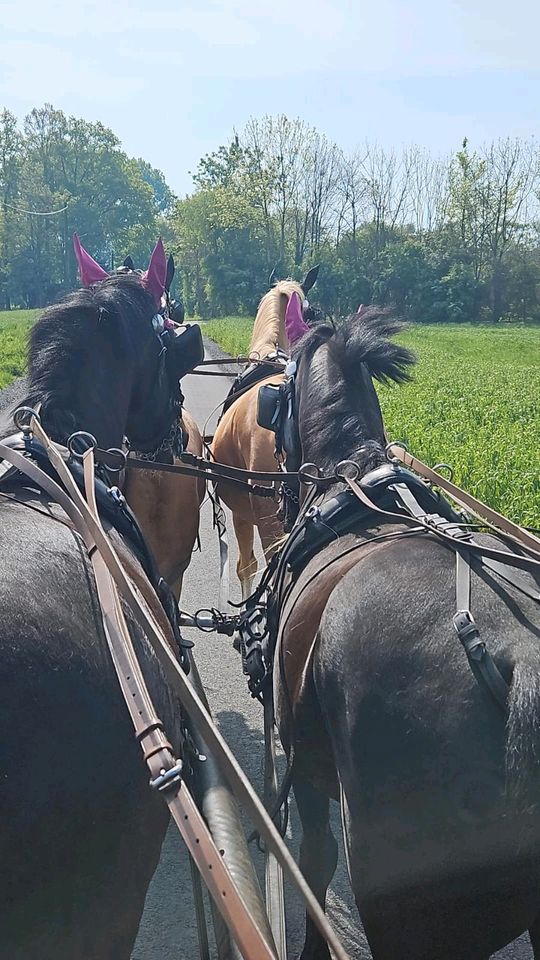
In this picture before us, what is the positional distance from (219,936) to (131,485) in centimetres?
300

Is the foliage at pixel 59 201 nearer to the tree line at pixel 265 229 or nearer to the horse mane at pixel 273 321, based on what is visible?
the tree line at pixel 265 229

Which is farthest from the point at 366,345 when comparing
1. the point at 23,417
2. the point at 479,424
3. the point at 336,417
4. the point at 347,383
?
the point at 479,424

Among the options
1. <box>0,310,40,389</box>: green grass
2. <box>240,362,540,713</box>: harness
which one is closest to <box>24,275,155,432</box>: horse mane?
<box>240,362,540,713</box>: harness

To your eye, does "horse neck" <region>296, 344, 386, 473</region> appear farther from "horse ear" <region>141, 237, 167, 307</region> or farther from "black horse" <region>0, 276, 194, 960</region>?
"black horse" <region>0, 276, 194, 960</region>

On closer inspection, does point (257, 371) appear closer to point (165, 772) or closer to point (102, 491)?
point (102, 491)

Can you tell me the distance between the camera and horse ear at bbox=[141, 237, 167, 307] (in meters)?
4.00

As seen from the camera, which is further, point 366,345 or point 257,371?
point 257,371

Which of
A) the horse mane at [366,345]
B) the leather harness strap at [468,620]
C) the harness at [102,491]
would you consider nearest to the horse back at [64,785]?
the harness at [102,491]

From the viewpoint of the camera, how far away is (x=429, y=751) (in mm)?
2021

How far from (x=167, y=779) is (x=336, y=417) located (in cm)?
201

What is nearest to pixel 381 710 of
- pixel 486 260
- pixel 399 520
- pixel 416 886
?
pixel 416 886

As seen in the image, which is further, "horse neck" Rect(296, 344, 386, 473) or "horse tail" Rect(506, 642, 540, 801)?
"horse neck" Rect(296, 344, 386, 473)

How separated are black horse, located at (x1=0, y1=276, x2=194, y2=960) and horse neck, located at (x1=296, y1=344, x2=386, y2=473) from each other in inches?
52.7

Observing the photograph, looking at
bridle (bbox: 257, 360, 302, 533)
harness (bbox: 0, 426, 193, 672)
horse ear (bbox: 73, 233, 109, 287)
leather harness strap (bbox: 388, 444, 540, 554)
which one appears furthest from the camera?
horse ear (bbox: 73, 233, 109, 287)
